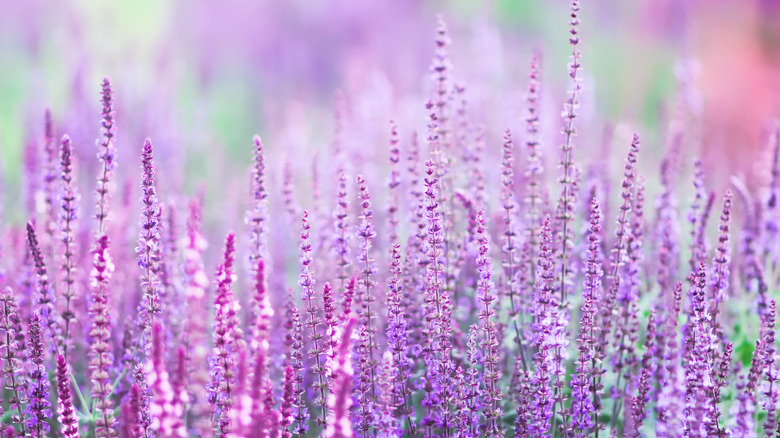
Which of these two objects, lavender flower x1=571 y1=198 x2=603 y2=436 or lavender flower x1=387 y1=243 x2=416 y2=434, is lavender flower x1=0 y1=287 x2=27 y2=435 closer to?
lavender flower x1=387 y1=243 x2=416 y2=434

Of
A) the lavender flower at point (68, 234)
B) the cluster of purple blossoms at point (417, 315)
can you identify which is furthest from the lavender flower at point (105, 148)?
the lavender flower at point (68, 234)

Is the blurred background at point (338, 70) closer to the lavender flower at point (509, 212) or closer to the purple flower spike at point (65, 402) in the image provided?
the lavender flower at point (509, 212)

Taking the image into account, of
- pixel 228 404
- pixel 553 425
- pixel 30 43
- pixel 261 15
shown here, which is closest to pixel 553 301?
pixel 553 425

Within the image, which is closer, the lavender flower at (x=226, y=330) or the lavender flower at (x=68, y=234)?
the lavender flower at (x=226, y=330)

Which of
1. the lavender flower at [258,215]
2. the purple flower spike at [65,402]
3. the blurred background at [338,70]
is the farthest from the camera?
the blurred background at [338,70]

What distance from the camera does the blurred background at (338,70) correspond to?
24.7 ft

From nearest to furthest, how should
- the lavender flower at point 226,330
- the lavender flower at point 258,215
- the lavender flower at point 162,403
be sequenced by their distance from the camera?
the lavender flower at point 162,403
the lavender flower at point 226,330
the lavender flower at point 258,215

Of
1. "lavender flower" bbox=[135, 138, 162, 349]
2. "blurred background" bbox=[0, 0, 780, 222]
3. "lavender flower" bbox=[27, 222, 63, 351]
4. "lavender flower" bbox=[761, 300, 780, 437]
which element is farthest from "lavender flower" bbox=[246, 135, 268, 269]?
"blurred background" bbox=[0, 0, 780, 222]

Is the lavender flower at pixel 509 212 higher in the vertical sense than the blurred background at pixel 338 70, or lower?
lower

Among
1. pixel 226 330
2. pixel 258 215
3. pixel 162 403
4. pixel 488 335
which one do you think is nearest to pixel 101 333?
pixel 226 330

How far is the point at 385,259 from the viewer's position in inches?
180

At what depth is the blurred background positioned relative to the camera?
7.54m

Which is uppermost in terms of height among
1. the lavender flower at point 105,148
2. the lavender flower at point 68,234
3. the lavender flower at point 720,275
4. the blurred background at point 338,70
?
the blurred background at point 338,70

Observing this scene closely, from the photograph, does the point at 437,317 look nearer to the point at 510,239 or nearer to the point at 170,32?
the point at 510,239
